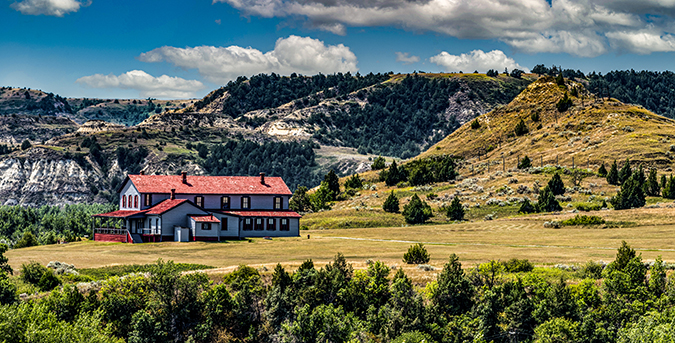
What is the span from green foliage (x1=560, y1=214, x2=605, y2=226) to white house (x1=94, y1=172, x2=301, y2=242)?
30.2m

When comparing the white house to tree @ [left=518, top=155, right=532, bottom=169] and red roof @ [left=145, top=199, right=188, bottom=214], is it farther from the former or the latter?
tree @ [left=518, top=155, right=532, bottom=169]

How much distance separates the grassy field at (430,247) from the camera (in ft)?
152

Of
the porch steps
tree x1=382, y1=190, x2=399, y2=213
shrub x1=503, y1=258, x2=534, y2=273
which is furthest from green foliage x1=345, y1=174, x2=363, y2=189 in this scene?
shrub x1=503, y1=258, x2=534, y2=273

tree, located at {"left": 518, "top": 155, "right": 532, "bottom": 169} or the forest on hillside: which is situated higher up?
tree, located at {"left": 518, "top": 155, "right": 532, "bottom": 169}

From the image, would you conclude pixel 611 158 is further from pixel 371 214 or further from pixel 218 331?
pixel 218 331

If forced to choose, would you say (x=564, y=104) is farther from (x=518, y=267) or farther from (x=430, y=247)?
(x=518, y=267)

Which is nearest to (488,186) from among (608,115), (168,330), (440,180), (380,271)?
(440,180)

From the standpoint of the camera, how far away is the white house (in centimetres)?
6569

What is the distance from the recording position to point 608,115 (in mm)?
129625

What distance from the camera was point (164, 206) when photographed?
67.9 metres

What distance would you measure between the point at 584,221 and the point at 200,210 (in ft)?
135

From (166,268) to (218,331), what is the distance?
187 inches

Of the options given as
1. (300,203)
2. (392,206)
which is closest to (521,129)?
(392,206)

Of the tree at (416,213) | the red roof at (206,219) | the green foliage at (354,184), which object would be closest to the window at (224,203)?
the red roof at (206,219)
